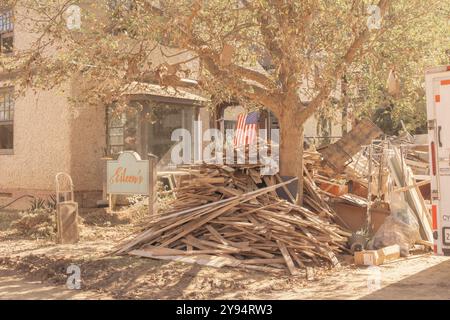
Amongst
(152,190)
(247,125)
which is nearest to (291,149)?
(152,190)

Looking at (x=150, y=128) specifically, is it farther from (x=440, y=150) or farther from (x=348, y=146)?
(x=440, y=150)

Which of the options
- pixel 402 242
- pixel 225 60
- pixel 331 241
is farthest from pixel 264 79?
pixel 402 242

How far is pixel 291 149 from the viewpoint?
34.2ft

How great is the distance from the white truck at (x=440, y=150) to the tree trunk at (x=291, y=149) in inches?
120

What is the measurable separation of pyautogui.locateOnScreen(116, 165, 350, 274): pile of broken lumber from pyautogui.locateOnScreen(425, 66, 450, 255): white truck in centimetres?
195

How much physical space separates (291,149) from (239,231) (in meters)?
2.18

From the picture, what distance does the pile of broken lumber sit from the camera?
28.6ft

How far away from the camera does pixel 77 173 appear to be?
15.3 m

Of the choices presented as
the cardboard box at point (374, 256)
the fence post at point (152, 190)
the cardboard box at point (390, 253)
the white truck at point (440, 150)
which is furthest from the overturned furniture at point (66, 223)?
the white truck at point (440, 150)

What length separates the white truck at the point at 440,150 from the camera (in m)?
7.61

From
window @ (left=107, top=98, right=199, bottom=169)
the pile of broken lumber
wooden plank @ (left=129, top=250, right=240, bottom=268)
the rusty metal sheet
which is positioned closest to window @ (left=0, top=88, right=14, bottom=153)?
window @ (left=107, top=98, right=199, bottom=169)

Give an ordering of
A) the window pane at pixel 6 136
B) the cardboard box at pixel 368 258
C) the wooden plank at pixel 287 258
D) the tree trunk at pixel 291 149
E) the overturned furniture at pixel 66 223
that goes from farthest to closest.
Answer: the window pane at pixel 6 136, the overturned furniture at pixel 66 223, the tree trunk at pixel 291 149, the cardboard box at pixel 368 258, the wooden plank at pixel 287 258

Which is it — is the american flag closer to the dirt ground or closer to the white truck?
the dirt ground

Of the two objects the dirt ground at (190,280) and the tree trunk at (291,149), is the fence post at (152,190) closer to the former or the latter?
the dirt ground at (190,280)
